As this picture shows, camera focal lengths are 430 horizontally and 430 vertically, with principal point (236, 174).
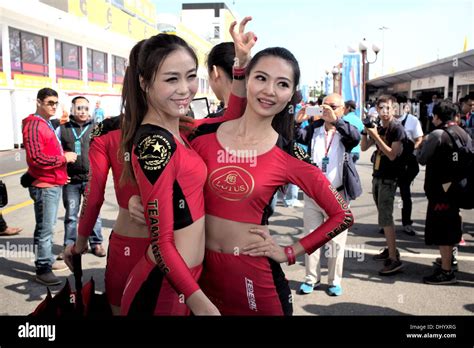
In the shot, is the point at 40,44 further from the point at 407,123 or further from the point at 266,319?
the point at 266,319

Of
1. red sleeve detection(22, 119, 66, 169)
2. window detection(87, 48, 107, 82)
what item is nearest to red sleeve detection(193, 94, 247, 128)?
red sleeve detection(22, 119, 66, 169)

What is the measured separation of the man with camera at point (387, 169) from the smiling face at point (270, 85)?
3266 mm

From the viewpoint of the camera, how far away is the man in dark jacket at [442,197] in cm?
465

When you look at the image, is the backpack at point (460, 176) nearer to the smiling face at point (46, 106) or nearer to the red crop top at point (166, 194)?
the red crop top at point (166, 194)

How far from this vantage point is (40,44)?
2150 centimetres

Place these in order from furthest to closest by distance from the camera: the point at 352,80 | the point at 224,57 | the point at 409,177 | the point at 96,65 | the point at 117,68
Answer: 1. the point at 117,68
2. the point at 96,65
3. the point at 352,80
4. the point at 409,177
5. the point at 224,57

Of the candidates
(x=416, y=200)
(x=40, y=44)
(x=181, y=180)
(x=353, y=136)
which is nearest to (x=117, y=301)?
(x=181, y=180)

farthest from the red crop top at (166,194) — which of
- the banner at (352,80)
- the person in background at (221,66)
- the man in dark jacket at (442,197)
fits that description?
the banner at (352,80)

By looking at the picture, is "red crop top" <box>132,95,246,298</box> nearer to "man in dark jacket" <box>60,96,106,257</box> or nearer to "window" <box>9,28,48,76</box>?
"man in dark jacket" <box>60,96,106,257</box>

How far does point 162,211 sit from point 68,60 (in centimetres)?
2567

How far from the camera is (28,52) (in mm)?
20344

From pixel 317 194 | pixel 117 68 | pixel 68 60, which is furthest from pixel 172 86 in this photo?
pixel 117 68

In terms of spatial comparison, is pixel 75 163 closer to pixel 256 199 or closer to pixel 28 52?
pixel 256 199

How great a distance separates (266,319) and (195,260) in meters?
0.38
